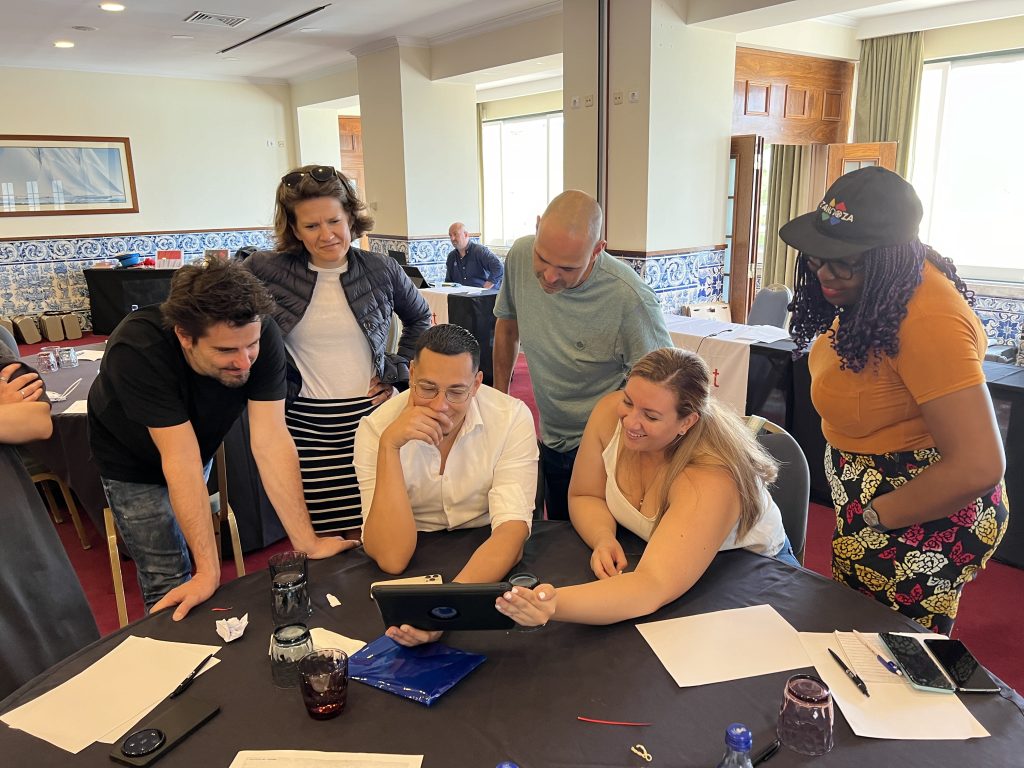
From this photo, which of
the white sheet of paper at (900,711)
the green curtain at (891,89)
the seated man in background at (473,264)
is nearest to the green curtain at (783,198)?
the green curtain at (891,89)

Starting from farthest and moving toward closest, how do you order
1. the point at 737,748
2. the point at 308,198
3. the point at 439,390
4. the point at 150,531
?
the point at 308,198, the point at 150,531, the point at 439,390, the point at 737,748

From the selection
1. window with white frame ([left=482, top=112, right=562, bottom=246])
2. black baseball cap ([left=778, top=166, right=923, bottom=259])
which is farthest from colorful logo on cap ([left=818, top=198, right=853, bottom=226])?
window with white frame ([left=482, top=112, right=562, bottom=246])

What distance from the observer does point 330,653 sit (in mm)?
1143

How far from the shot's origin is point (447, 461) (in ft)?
5.62

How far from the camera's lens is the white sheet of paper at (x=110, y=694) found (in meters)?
1.10

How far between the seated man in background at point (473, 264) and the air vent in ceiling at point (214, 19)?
255cm

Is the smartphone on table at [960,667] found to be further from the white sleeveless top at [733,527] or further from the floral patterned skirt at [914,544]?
the white sleeveless top at [733,527]

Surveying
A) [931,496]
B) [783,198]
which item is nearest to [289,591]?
[931,496]

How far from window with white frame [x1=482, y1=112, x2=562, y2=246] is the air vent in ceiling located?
14.0 ft

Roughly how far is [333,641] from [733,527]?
34.1 inches

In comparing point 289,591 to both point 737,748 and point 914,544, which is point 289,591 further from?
point 914,544

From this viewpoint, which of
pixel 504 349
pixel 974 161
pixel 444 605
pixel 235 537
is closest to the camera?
pixel 444 605

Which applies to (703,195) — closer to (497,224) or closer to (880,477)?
(880,477)

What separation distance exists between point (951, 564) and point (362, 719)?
1.25m
